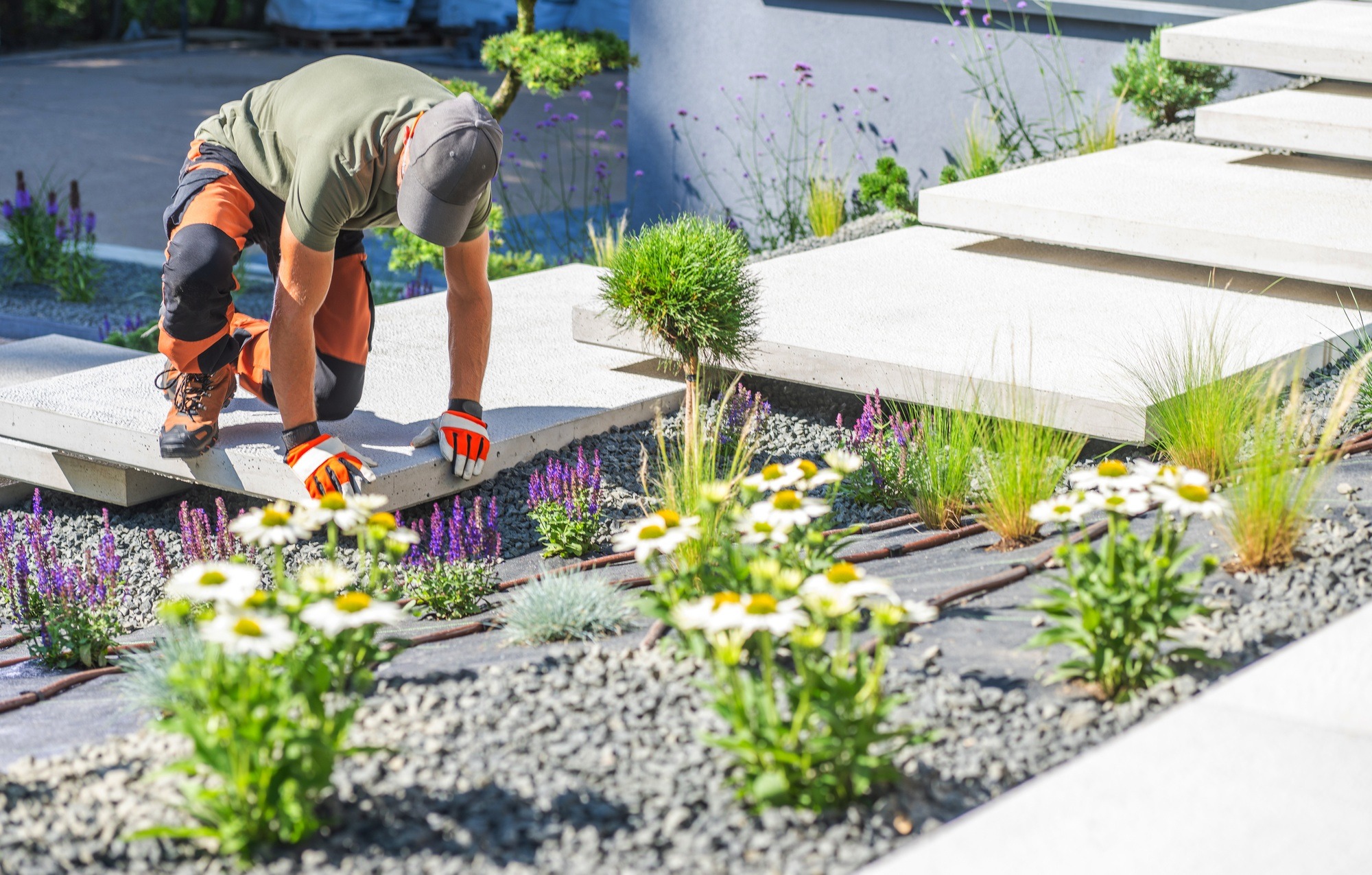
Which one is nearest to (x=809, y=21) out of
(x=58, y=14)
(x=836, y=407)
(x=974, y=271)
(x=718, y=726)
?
(x=974, y=271)

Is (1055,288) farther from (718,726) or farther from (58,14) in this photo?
(58,14)

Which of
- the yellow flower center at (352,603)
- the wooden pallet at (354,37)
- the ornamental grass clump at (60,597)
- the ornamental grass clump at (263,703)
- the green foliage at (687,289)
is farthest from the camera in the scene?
the wooden pallet at (354,37)

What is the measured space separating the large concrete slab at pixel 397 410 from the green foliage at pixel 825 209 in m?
2.28

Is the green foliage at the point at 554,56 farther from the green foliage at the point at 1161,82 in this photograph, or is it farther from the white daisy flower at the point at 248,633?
the white daisy flower at the point at 248,633

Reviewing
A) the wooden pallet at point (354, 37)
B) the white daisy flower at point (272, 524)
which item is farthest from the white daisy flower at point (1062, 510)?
the wooden pallet at point (354, 37)

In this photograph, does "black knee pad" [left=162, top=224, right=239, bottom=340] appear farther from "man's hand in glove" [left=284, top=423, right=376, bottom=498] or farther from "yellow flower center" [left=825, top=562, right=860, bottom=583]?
"yellow flower center" [left=825, top=562, right=860, bottom=583]

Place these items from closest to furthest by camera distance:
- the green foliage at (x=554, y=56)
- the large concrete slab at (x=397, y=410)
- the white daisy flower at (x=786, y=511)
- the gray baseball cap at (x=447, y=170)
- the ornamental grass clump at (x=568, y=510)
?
the white daisy flower at (x=786, y=511)
the gray baseball cap at (x=447, y=170)
the ornamental grass clump at (x=568, y=510)
the large concrete slab at (x=397, y=410)
the green foliage at (x=554, y=56)

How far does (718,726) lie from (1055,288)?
318 cm

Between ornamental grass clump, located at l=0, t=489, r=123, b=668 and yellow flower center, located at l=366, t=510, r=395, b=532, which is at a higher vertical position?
yellow flower center, located at l=366, t=510, r=395, b=532

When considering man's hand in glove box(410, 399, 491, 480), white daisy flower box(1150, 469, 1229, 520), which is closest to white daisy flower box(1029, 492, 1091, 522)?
white daisy flower box(1150, 469, 1229, 520)

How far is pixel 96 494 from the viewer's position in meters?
4.33

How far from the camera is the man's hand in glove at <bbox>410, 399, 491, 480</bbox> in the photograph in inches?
150

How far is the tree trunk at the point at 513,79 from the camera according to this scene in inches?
279

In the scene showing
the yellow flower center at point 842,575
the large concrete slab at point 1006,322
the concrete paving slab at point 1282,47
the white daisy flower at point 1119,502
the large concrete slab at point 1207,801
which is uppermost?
the concrete paving slab at point 1282,47
